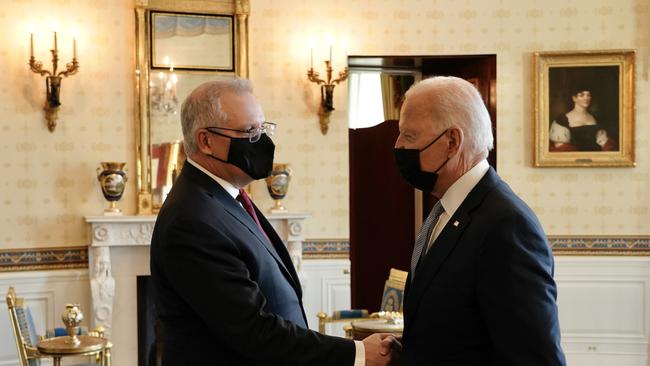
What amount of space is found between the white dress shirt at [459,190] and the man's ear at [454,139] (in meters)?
0.08

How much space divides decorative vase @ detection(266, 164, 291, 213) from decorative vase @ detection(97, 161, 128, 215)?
47.0 inches

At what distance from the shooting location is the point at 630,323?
724 cm

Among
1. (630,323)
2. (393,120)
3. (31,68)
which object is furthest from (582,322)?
(31,68)

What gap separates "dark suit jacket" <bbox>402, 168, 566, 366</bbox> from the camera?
6.82ft

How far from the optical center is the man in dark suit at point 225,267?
8.12 ft

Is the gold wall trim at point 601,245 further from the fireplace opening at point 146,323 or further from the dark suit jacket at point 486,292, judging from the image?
the dark suit jacket at point 486,292

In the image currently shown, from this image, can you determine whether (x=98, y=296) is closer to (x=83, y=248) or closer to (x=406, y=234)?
(x=83, y=248)

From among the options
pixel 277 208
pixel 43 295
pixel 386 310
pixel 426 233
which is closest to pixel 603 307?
pixel 386 310

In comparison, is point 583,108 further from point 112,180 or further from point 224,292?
point 224,292

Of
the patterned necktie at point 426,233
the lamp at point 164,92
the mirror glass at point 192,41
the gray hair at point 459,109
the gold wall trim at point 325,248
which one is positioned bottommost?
the gold wall trim at point 325,248

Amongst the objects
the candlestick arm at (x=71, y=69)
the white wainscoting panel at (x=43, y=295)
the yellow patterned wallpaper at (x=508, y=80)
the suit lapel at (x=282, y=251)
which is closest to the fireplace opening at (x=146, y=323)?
the white wainscoting panel at (x=43, y=295)

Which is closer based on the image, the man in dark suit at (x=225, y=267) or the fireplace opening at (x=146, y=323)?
the man in dark suit at (x=225, y=267)

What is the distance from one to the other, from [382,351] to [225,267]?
1.94 ft

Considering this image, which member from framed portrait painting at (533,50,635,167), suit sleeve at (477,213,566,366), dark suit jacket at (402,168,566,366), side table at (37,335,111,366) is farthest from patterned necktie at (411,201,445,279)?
framed portrait painting at (533,50,635,167)
